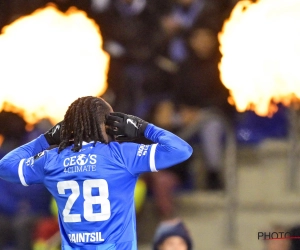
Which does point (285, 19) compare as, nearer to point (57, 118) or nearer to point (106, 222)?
point (57, 118)

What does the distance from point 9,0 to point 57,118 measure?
5.56 ft

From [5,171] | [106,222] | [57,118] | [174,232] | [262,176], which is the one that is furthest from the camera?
[262,176]

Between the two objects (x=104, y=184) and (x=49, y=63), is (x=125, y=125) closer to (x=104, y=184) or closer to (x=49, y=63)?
(x=104, y=184)

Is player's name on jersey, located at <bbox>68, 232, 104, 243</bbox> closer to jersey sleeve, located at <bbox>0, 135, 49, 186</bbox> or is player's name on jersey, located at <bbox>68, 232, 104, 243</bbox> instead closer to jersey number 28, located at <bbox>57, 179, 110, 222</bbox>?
jersey number 28, located at <bbox>57, 179, 110, 222</bbox>

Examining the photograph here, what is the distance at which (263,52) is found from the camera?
19.0 feet

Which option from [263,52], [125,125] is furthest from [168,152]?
[263,52]

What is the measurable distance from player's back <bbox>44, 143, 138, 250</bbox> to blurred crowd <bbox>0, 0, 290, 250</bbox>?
2.94 meters

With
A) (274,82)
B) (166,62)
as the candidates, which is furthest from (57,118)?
(274,82)

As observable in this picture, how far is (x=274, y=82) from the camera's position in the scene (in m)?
5.55

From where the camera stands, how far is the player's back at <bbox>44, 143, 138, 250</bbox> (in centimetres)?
377

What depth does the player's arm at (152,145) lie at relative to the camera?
3.76 m

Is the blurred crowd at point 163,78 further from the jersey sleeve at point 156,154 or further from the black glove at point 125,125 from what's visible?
the jersey sleeve at point 156,154

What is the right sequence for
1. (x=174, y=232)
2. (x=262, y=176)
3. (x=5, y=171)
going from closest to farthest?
(x=5, y=171)
(x=174, y=232)
(x=262, y=176)

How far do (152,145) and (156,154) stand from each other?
79mm
